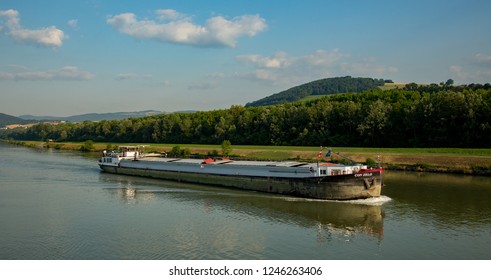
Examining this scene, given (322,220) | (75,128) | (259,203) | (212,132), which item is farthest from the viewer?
(75,128)

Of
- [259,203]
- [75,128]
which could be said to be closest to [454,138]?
[259,203]

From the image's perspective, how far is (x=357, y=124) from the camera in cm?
8588

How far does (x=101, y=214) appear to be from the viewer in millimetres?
32531

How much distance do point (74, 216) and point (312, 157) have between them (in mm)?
45547

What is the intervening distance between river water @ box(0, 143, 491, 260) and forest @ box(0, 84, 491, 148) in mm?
27395

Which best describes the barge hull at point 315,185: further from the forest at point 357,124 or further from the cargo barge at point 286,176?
the forest at point 357,124

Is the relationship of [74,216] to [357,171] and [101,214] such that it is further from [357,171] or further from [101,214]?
[357,171]

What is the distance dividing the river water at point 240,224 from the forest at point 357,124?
27.4 meters

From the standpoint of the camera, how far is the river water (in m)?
23.2

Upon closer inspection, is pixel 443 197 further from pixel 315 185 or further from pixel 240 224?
pixel 240 224

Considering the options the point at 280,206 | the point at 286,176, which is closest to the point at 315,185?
the point at 286,176

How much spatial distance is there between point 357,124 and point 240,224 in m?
61.8

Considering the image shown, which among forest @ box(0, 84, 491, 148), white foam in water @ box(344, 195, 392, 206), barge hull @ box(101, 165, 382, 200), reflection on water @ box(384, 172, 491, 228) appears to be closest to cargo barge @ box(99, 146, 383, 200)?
barge hull @ box(101, 165, 382, 200)

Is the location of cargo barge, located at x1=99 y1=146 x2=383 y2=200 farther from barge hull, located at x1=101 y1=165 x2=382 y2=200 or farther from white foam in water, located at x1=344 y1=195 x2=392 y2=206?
white foam in water, located at x1=344 y1=195 x2=392 y2=206
